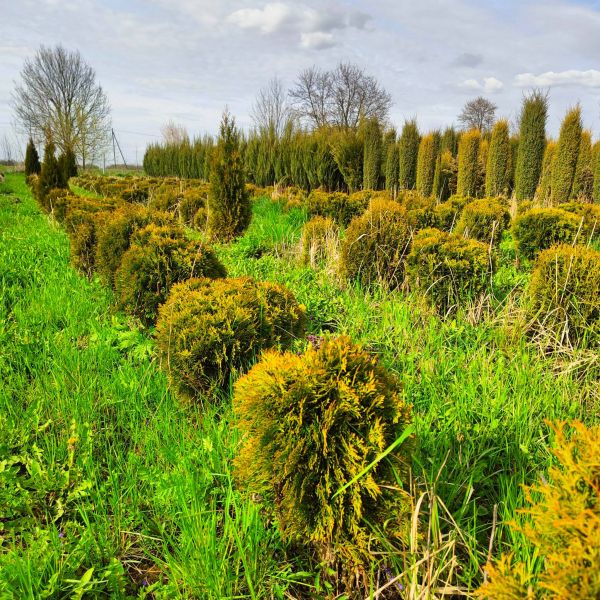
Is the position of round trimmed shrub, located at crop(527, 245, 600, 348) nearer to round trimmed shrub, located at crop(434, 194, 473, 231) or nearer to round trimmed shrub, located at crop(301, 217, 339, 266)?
round trimmed shrub, located at crop(301, 217, 339, 266)

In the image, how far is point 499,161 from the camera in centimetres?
1398

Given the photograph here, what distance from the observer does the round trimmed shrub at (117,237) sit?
17.0ft

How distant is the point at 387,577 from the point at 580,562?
41.3 inches

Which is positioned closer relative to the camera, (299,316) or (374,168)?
(299,316)

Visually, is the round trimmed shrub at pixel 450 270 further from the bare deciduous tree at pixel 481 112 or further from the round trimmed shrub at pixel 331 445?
the bare deciduous tree at pixel 481 112

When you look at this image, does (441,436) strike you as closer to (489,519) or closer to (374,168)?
(489,519)

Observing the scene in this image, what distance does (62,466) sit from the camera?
238 cm

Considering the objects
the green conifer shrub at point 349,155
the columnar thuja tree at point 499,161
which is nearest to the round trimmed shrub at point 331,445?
the columnar thuja tree at point 499,161

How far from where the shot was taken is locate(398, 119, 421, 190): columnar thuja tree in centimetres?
1700

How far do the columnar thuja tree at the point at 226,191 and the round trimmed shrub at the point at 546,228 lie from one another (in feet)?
17.1

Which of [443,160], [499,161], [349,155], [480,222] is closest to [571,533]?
[480,222]

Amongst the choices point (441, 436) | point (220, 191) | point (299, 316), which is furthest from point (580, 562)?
point (220, 191)

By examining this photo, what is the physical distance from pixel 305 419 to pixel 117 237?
4.42 metres

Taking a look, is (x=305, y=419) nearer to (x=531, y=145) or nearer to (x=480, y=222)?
(x=480, y=222)
